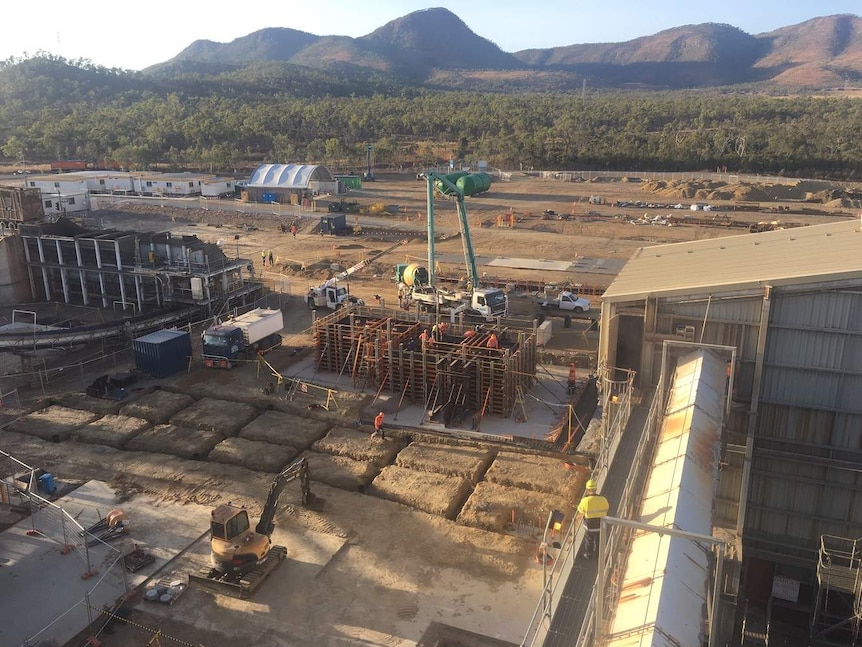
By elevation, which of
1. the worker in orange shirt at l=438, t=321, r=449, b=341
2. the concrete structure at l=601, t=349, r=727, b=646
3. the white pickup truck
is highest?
the concrete structure at l=601, t=349, r=727, b=646

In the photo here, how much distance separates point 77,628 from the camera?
1465cm

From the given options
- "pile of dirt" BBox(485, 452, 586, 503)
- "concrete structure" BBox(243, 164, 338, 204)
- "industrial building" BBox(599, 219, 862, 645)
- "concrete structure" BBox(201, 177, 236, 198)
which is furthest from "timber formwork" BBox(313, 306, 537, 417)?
"concrete structure" BBox(201, 177, 236, 198)

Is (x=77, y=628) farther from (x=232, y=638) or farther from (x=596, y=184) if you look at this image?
(x=596, y=184)

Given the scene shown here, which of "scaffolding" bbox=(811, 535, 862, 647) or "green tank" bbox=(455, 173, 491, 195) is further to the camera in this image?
"green tank" bbox=(455, 173, 491, 195)

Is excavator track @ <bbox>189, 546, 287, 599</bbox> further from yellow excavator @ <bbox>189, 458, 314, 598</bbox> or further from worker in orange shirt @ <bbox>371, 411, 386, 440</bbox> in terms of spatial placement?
worker in orange shirt @ <bbox>371, 411, 386, 440</bbox>

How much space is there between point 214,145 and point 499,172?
46683mm

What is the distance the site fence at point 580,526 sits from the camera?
10180 mm

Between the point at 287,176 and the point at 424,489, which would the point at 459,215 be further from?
the point at 287,176

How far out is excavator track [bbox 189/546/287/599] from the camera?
1555 centimetres

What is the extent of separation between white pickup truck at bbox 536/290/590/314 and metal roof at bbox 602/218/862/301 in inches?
405

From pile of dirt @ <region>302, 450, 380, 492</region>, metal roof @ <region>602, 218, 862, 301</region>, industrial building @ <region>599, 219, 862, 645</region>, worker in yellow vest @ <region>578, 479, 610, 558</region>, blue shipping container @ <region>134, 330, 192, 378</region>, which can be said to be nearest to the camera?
worker in yellow vest @ <region>578, 479, 610, 558</region>

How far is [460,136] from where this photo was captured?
127 meters

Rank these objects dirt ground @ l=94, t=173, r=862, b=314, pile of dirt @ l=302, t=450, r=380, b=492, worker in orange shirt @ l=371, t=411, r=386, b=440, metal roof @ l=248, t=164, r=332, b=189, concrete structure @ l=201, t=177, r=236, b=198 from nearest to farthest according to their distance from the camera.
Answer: pile of dirt @ l=302, t=450, r=380, b=492
worker in orange shirt @ l=371, t=411, r=386, b=440
dirt ground @ l=94, t=173, r=862, b=314
metal roof @ l=248, t=164, r=332, b=189
concrete structure @ l=201, t=177, r=236, b=198

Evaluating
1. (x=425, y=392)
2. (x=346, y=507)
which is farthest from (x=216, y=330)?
(x=346, y=507)
